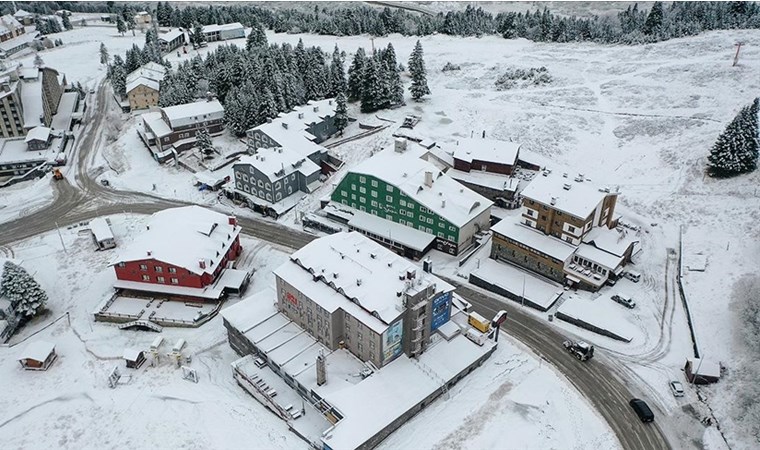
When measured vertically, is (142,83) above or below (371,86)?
below

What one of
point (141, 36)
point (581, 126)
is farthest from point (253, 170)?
point (141, 36)

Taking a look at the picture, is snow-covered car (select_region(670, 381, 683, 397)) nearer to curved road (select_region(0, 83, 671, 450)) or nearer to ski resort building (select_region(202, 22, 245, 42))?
curved road (select_region(0, 83, 671, 450))

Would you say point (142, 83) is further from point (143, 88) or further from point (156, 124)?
point (156, 124)

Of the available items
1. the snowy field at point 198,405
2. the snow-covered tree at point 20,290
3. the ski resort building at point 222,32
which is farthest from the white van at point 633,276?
the ski resort building at point 222,32

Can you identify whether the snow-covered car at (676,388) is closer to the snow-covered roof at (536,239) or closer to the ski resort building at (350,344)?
the ski resort building at (350,344)

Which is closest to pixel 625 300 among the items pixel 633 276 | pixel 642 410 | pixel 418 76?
pixel 633 276

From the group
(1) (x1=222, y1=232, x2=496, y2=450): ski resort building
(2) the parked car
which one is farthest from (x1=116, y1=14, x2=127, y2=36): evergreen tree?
(2) the parked car

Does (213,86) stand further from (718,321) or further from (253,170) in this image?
(718,321)
